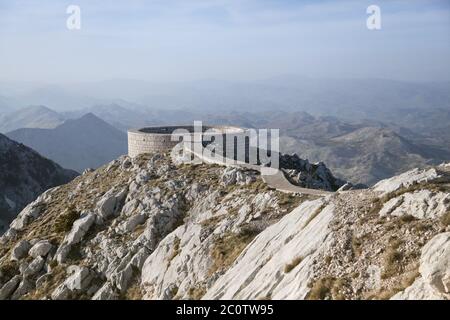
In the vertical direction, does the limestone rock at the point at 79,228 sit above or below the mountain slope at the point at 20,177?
above

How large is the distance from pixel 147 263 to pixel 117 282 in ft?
8.96

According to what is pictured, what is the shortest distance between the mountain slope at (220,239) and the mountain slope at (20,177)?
85264mm

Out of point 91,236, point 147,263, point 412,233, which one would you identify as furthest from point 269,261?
point 91,236

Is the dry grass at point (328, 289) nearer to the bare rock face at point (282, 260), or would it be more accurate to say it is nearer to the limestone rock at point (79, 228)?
the bare rock face at point (282, 260)

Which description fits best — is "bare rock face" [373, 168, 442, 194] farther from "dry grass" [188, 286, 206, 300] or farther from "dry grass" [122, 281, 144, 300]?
"dry grass" [122, 281, 144, 300]

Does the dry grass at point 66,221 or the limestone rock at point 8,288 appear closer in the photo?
the limestone rock at point 8,288

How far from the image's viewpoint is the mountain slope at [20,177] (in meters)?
144

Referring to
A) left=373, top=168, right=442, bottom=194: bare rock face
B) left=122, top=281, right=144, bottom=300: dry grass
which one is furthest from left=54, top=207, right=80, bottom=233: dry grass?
left=373, top=168, right=442, bottom=194: bare rock face

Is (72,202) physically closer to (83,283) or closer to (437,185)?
(83,283)

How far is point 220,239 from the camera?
38.0 m

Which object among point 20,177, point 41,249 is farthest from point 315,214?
point 20,177

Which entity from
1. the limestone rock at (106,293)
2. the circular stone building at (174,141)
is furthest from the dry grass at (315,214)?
the circular stone building at (174,141)

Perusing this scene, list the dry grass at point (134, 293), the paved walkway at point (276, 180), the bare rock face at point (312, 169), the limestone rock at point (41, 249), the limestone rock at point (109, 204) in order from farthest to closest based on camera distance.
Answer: the bare rock face at point (312, 169) → the limestone rock at point (109, 204) → the limestone rock at point (41, 249) → the paved walkway at point (276, 180) → the dry grass at point (134, 293)

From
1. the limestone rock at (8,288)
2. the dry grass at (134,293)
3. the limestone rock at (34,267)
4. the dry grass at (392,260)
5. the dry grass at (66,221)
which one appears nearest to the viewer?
the dry grass at (392,260)
